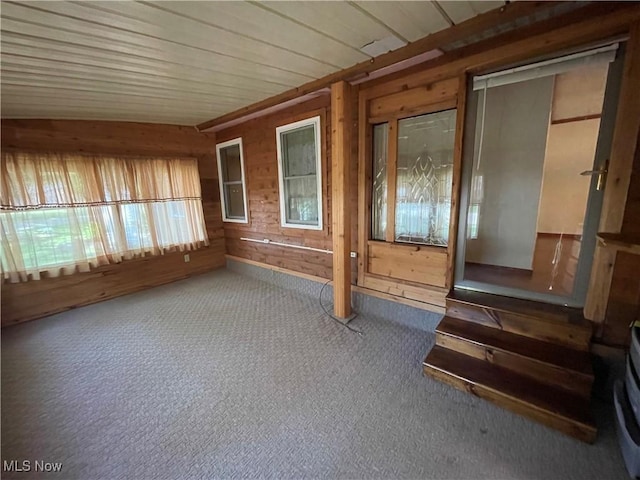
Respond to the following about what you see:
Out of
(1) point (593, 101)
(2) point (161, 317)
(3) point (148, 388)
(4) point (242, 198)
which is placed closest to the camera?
(3) point (148, 388)

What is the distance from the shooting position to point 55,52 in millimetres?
1750

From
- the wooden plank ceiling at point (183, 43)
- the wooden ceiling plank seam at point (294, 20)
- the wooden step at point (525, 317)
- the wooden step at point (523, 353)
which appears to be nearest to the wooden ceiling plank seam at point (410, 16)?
the wooden plank ceiling at point (183, 43)

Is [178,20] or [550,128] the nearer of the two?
[178,20]

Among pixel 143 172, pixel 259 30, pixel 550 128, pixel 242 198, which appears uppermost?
pixel 259 30

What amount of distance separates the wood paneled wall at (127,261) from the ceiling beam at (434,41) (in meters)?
2.08

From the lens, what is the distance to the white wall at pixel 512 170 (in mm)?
2881

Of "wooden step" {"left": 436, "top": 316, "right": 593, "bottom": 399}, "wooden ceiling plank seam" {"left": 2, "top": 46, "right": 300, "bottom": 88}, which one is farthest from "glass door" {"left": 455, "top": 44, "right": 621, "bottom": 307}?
"wooden ceiling plank seam" {"left": 2, "top": 46, "right": 300, "bottom": 88}

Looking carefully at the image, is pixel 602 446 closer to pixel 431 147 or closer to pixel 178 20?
pixel 431 147

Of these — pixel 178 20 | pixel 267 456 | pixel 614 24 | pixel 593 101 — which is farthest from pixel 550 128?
pixel 267 456

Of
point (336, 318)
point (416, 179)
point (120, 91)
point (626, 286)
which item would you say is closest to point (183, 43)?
point (120, 91)

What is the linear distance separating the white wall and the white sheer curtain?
4.20 metres

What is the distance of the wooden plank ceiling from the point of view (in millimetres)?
1454

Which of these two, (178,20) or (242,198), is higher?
(178,20)

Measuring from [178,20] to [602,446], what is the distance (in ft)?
10.9
